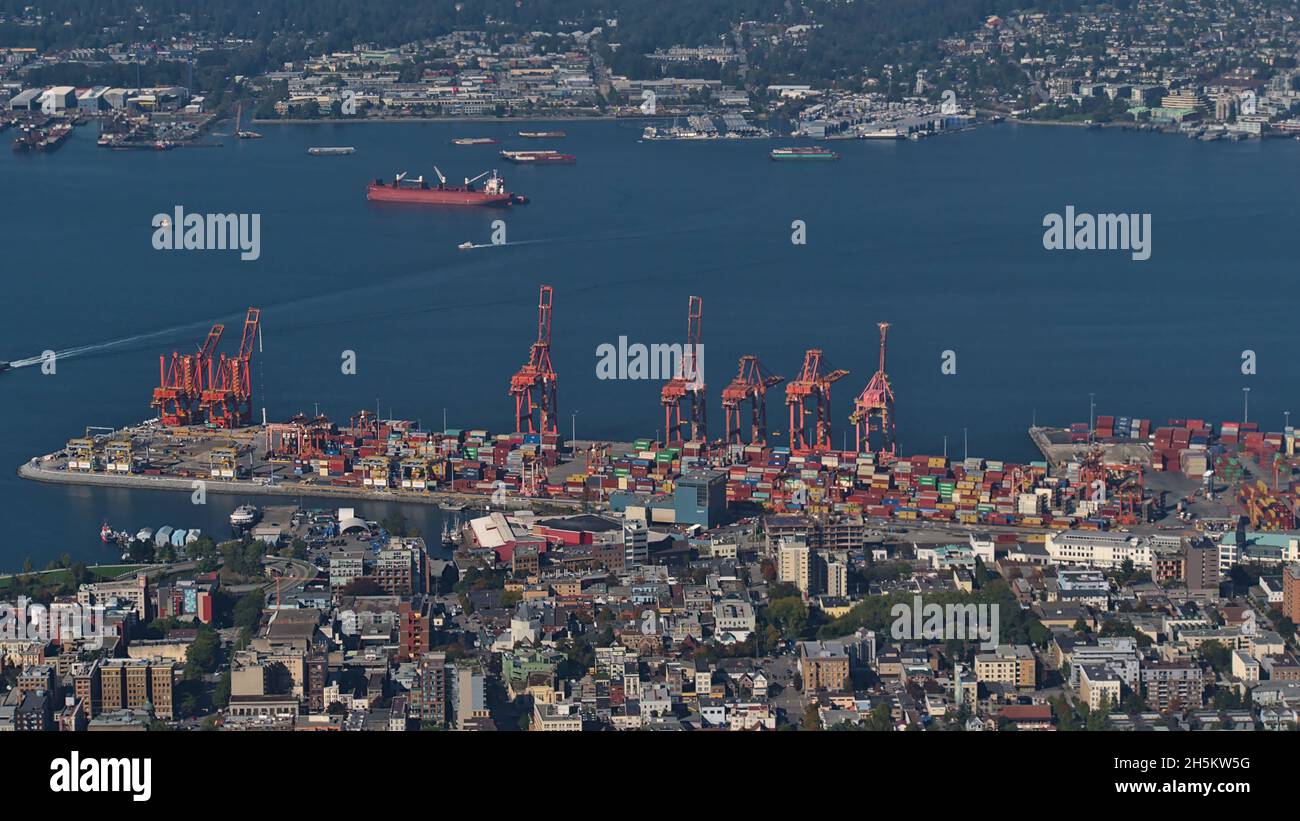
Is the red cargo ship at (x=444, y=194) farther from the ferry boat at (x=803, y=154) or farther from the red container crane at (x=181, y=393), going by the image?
the red container crane at (x=181, y=393)

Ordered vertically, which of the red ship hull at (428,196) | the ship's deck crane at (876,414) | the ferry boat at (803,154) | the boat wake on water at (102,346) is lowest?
the ship's deck crane at (876,414)

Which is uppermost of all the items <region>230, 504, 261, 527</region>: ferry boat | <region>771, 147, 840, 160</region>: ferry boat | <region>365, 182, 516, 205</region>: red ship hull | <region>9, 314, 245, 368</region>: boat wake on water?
<region>771, 147, 840, 160</region>: ferry boat

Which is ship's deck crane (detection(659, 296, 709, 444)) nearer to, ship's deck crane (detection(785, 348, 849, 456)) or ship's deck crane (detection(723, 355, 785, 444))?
ship's deck crane (detection(723, 355, 785, 444))

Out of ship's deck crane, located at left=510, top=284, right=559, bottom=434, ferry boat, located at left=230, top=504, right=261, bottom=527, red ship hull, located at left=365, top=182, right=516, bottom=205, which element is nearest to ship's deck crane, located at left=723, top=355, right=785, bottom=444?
ship's deck crane, located at left=510, top=284, right=559, bottom=434

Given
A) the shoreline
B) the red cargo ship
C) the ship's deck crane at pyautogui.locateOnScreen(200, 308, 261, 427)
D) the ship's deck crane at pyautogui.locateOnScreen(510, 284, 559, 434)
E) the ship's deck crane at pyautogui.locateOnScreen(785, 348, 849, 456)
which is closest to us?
the shoreline

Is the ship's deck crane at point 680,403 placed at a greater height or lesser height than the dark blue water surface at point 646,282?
lesser

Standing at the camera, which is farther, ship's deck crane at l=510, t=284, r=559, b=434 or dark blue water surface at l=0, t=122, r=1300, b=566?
dark blue water surface at l=0, t=122, r=1300, b=566

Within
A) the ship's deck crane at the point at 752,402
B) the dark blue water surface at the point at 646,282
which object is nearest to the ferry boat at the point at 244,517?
the dark blue water surface at the point at 646,282
